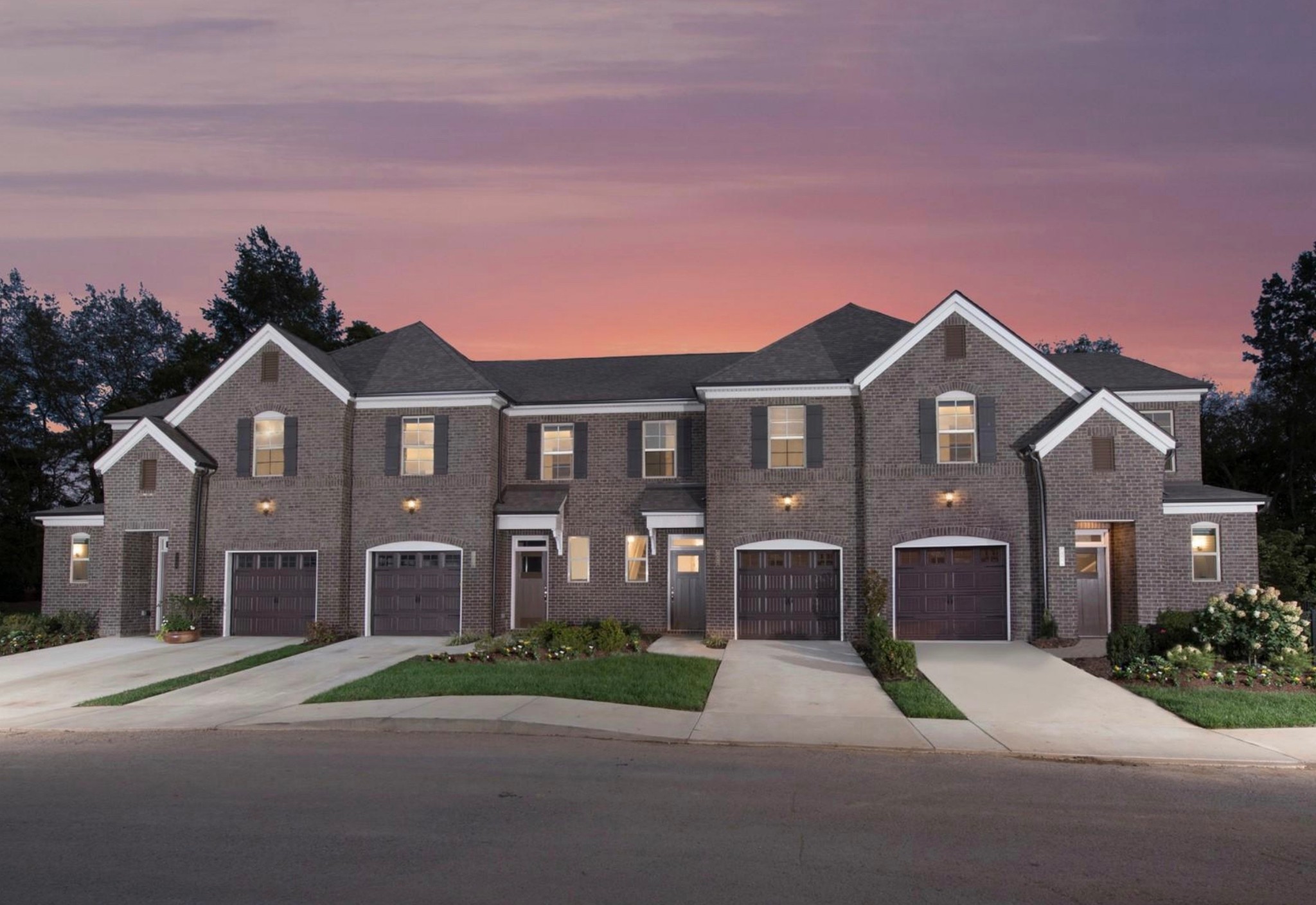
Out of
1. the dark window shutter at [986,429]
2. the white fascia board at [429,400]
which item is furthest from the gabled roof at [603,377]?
the dark window shutter at [986,429]

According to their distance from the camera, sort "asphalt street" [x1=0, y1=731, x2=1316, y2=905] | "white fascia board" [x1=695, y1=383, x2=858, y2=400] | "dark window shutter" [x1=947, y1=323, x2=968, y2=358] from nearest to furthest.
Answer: "asphalt street" [x1=0, y1=731, x2=1316, y2=905] → "dark window shutter" [x1=947, y1=323, x2=968, y2=358] → "white fascia board" [x1=695, y1=383, x2=858, y2=400]

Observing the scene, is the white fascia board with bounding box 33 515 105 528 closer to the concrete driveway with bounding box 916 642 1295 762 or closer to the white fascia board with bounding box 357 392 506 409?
the white fascia board with bounding box 357 392 506 409

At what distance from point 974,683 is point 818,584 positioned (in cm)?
653

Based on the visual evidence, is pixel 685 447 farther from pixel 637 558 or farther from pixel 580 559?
pixel 580 559

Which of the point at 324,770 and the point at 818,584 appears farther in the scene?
the point at 818,584

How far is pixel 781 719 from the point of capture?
48.7 feet

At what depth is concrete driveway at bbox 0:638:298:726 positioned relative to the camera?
1773cm

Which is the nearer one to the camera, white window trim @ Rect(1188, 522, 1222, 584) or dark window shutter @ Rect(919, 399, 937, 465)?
white window trim @ Rect(1188, 522, 1222, 584)

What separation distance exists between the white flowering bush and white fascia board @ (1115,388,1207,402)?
852 centimetres

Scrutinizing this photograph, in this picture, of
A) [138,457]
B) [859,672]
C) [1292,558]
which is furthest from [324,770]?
[1292,558]

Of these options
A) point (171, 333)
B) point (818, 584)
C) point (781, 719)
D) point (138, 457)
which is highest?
point (171, 333)

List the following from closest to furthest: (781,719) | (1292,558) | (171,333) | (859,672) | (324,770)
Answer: (324,770)
(781,719)
(859,672)
(1292,558)
(171,333)

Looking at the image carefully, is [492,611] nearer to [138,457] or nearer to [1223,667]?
[138,457]

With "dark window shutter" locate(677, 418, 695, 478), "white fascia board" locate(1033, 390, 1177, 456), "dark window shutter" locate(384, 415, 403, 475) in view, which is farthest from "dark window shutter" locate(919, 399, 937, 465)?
"dark window shutter" locate(384, 415, 403, 475)
